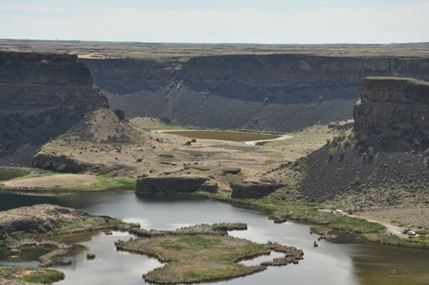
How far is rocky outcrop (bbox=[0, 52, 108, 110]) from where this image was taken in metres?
144

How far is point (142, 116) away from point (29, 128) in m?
51.3

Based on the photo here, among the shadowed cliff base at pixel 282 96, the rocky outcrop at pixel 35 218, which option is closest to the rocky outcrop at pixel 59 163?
the rocky outcrop at pixel 35 218

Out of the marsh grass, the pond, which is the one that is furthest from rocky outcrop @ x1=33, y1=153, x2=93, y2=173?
the marsh grass

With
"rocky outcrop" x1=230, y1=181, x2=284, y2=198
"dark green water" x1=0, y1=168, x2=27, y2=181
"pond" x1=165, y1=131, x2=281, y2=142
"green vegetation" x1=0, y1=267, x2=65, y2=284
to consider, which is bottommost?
"pond" x1=165, y1=131, x2=281, y2=142

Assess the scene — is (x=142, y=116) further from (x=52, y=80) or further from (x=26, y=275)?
(x=26, y=275)

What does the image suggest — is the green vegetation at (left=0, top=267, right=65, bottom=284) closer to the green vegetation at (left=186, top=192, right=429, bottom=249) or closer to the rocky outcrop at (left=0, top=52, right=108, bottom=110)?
the green vegetation at (left=186, top=192, right=429, bottom=249)

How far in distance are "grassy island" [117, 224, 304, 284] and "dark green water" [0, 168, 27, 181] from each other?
37.8m

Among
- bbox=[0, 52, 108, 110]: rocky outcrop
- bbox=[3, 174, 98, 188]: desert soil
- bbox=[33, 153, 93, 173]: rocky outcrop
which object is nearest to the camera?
bbox=[3, 174, 98, 188]: desert soil

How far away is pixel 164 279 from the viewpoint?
69.7m

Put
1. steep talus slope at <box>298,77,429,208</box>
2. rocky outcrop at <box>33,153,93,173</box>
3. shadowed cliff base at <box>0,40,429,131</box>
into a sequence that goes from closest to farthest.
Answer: steep talus slope at <box>298,77,429,208</box>, rocky outcrop at <box>33,153,93,173</box>, shadowed cliff base at <box>0,40,429,131</box>

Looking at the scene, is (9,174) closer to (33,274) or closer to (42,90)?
(42,90)

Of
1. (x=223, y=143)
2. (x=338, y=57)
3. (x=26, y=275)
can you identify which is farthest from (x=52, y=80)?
(x=26, y=275)

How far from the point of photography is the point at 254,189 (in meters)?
103

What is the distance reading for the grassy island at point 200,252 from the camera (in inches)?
2800
